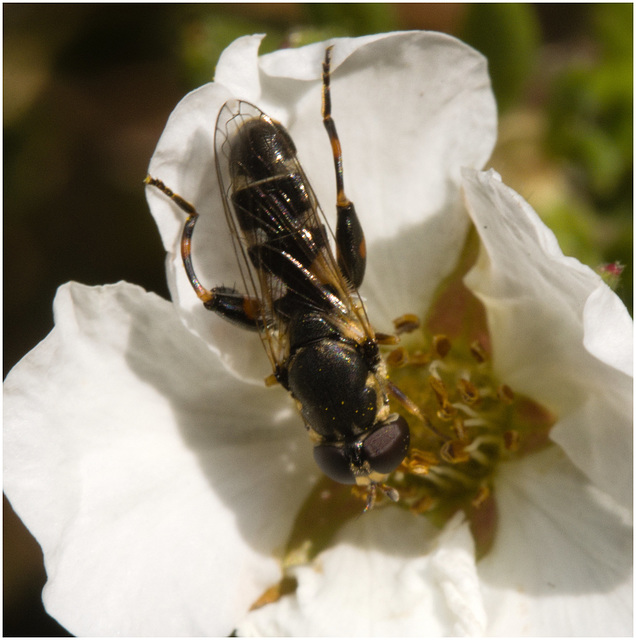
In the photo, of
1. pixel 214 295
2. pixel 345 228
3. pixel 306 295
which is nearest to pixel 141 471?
pixel 214 295

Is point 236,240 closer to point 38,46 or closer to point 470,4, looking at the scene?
point 470,4

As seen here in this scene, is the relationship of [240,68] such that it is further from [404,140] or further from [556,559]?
[556,559]

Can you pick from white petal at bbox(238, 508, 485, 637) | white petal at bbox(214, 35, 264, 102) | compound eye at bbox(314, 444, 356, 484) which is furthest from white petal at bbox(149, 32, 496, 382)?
white petal at bbox(238, 508, 485, 637)

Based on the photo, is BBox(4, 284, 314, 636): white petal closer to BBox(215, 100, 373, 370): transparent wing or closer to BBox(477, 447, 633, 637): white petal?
BBox(215, 100, 373, 370): transparent wing

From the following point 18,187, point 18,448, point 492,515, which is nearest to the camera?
point 18,448

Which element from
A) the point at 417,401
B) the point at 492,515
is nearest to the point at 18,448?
the point at 417,401

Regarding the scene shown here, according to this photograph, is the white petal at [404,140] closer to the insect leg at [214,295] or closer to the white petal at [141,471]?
the insect leg at [214,295]

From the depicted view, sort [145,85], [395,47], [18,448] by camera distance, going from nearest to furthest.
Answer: [18,448] < [395,47] < [145,85]
